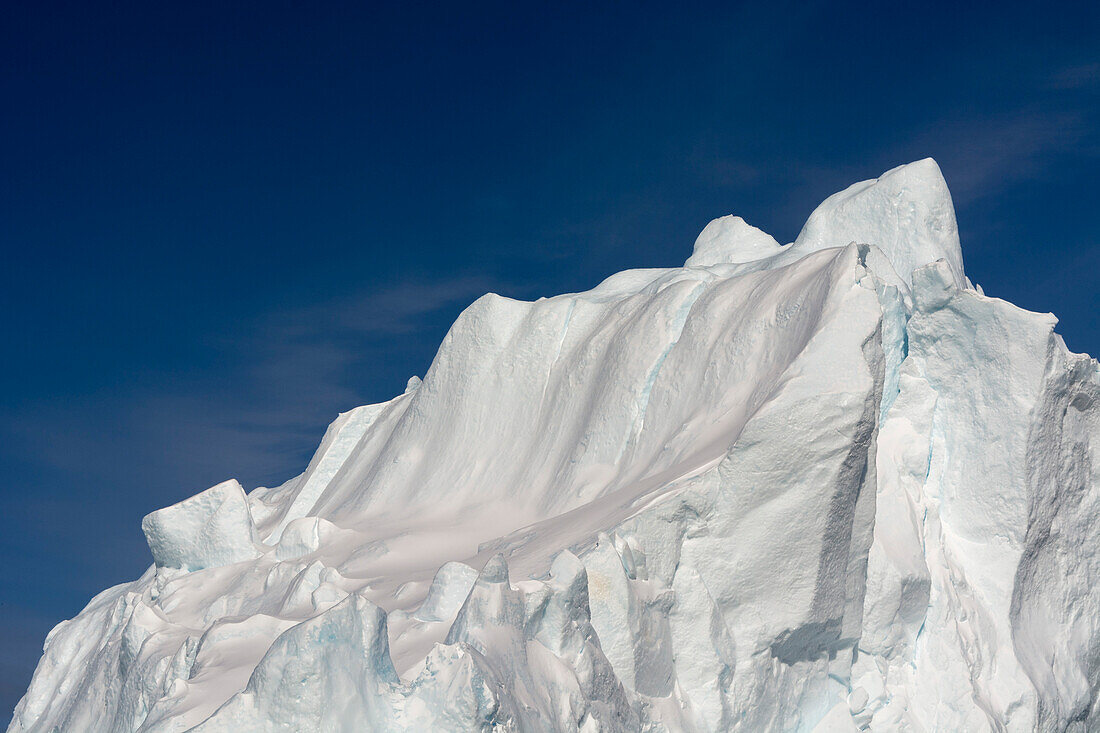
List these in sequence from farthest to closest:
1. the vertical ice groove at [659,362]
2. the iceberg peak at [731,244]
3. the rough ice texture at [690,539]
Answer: the iceberg peak at [731,244] < the vertical ice groove at [659,362] < the rough ice texture at [690,539]

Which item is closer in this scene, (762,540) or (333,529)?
(762,540)

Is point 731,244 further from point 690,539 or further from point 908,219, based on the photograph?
point 690,539

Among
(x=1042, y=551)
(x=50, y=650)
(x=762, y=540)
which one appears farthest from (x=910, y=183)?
(x=50, y=650)

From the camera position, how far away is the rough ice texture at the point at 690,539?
36.2ft

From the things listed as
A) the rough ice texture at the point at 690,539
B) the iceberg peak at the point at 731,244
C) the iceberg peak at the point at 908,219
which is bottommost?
the rough ice texture at the point at 690,539

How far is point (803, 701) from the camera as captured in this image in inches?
540

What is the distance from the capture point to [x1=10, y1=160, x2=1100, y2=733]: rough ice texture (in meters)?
11.0

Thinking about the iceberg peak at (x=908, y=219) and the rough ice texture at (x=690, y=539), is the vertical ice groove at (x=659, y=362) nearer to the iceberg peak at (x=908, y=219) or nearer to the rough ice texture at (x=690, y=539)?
the rough ice texture at (x=690, y=539)

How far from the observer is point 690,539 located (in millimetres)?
13180

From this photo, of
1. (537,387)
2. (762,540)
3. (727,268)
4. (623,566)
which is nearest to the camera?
(623,566)

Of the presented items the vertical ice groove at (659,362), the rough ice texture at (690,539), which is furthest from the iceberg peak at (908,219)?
the vertical ice groove at (659,362)

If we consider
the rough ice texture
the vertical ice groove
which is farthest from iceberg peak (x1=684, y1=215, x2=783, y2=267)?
the vertical ice groove

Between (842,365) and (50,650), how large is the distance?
49.9 feet

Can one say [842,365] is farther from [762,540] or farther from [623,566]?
[623,566]
